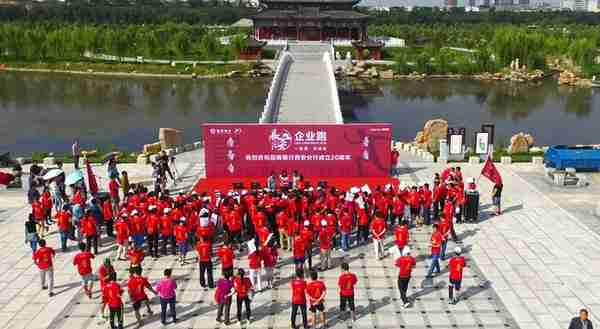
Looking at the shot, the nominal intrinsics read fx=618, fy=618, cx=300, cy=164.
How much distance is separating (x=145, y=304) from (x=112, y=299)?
5.23ft

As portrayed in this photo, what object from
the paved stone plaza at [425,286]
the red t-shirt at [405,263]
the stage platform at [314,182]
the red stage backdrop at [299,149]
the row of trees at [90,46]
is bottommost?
the paved stone plaza at [425,286]

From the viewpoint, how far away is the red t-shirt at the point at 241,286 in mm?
11727

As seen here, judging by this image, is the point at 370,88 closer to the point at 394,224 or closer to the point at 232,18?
the point at 394,224

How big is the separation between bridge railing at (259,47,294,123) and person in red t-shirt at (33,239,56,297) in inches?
602

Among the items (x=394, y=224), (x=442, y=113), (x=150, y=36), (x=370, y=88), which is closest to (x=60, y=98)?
(x=150, y=36)

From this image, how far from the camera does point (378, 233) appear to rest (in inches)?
589

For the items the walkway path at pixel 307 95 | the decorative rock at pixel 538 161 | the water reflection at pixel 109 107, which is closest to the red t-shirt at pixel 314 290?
the decorative rock at pixel 538 161

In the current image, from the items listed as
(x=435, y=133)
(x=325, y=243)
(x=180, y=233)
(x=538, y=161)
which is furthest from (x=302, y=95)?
(x=325, y=243)

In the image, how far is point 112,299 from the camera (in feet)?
37.6

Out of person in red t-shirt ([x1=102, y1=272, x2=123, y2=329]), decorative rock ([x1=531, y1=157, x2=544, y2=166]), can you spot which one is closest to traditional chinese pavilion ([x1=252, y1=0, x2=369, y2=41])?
decorative rock ([x1=531, y1=157, x2=544, y2=166])

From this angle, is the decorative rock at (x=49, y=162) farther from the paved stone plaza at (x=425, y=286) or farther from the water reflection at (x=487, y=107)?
the water reflection at (x=487, y=107)

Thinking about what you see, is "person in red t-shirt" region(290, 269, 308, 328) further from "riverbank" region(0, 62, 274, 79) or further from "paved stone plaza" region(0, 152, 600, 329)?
"riverbank" region(0, 62, 274, 79)

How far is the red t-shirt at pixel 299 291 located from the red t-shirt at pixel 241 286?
3.05 ft

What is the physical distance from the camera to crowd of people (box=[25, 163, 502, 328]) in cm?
1206
